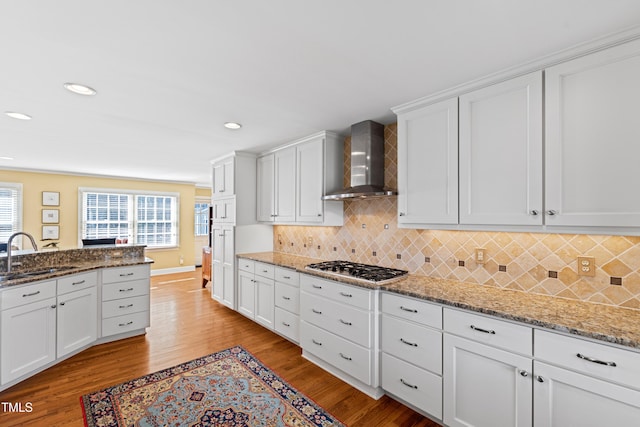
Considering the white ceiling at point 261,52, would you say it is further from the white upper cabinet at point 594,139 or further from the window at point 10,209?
the window at point 10,209

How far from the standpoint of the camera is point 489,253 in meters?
2.24

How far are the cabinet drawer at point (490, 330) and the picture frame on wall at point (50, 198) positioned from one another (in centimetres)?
762

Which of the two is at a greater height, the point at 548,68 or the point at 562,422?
the point at 548,68

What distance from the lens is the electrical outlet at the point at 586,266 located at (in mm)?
1802

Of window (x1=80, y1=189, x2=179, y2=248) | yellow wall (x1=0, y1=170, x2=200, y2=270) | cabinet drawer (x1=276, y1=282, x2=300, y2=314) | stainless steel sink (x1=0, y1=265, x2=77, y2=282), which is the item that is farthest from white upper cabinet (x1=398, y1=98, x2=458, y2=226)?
window (x1=80, y1=189, x2=179, y2=248)

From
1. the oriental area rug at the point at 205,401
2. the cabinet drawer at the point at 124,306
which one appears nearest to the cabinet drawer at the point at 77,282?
the cabinet drawer at the point at 124,306

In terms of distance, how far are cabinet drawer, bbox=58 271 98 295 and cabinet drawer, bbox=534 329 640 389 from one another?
12.9 feet

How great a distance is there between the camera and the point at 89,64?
1808 mm

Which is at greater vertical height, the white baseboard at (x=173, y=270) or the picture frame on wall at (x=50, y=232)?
the picture frame on wall at (x=50, y=232)

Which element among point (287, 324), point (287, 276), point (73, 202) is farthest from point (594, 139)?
point (73, 202)

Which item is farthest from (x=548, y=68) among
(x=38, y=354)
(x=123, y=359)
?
(x=38, y=354)

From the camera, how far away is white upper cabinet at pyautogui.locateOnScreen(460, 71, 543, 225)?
1781 mm

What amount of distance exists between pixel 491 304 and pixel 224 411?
203 cm

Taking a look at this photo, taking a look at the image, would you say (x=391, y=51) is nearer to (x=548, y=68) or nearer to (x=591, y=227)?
(x=548, y=68)
